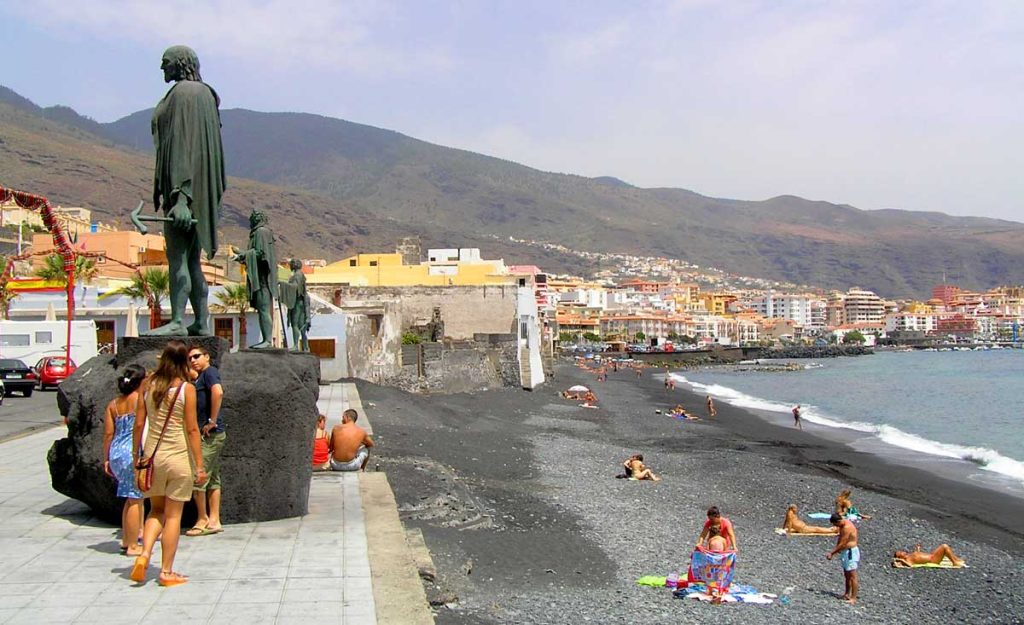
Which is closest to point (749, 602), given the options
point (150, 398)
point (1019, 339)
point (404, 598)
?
point (404, 598)

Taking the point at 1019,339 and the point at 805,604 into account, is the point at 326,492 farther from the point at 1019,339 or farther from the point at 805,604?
the point at 1019,339

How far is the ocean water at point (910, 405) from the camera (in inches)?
1183

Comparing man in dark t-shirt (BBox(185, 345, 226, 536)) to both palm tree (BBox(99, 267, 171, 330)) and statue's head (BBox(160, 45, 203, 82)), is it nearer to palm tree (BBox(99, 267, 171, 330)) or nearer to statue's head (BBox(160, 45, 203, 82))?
statue's head (BBox(160, 45, 203, 82))

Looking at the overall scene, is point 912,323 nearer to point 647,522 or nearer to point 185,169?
point 647,522

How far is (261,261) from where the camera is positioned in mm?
11383

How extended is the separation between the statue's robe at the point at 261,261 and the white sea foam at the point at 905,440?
19.7m

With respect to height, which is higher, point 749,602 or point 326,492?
point 326,492

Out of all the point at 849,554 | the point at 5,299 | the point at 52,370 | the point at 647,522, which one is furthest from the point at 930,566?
the point at 5,299

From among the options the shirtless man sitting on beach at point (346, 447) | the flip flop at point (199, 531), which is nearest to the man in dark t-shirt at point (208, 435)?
the flip flop at point (199, 531)

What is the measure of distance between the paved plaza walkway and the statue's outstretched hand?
2348mm

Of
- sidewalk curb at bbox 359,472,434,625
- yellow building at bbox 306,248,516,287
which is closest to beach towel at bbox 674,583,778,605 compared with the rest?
sidewalk curb at bbox 359,472,434,625

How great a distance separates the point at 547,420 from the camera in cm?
2964

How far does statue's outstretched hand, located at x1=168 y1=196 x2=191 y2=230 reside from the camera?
735 centimetres

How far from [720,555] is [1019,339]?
201 metres
